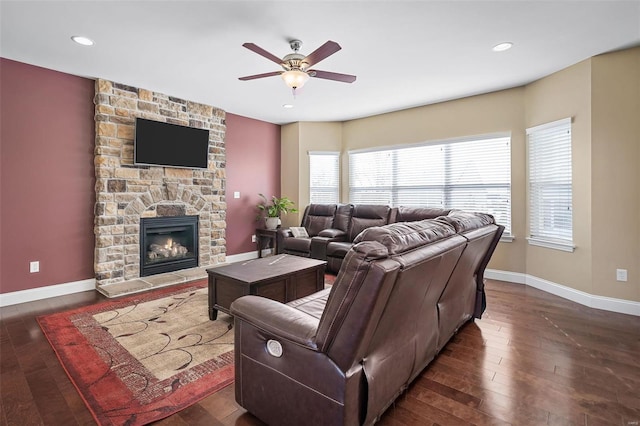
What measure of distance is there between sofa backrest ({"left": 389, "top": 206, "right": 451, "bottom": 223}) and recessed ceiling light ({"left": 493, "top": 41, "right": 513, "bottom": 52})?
1996mm

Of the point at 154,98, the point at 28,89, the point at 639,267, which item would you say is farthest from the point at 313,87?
the point at 639,267

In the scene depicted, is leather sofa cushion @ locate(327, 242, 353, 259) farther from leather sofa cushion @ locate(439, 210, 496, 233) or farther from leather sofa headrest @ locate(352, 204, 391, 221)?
leather sofa cushion @ locate(439, 210, 496, 233)

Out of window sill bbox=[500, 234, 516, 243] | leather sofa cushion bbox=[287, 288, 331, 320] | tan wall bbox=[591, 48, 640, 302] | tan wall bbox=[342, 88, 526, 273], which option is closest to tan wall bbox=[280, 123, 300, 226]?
tan wall bbox=[342, 88, 526, 273]

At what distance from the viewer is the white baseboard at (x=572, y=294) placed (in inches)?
127

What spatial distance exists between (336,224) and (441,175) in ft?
6.23

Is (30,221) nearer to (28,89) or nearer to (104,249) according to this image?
(104,249)

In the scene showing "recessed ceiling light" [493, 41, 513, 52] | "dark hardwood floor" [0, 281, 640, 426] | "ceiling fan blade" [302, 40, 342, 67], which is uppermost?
"recessed ceiling light" [493, 41, 513, 52]

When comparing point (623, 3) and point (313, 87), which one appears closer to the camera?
point (623, 3)

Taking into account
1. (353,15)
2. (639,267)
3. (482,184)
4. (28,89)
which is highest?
(353,15)

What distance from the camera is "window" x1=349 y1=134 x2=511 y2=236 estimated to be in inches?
179

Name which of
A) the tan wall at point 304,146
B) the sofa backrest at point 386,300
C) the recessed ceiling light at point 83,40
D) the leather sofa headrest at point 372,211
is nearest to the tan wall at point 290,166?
the tan wall at point 304,146

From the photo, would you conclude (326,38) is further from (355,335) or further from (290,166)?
(290,166)

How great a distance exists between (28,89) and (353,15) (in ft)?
12.2

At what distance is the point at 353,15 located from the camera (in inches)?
102
